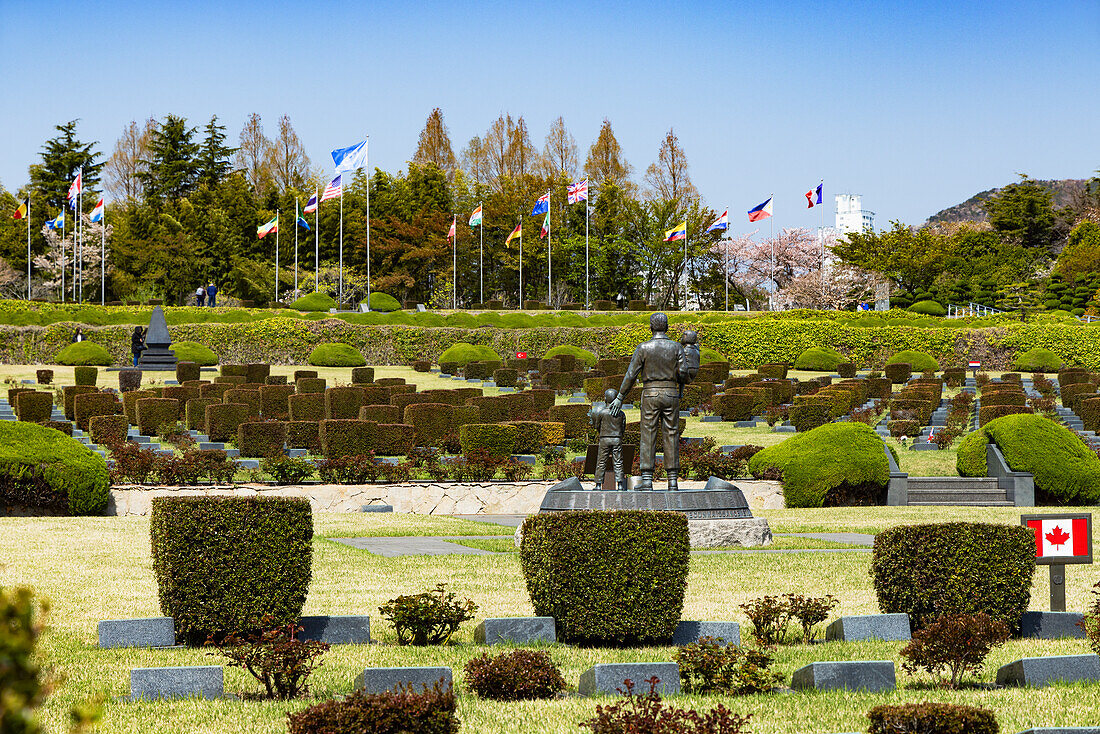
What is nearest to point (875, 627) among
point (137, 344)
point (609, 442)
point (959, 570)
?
→ point (959, 570)

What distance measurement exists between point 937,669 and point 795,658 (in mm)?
1068

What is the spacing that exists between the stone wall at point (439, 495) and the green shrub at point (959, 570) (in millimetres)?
10818

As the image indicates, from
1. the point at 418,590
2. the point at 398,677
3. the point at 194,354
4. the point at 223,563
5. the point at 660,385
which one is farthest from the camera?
the point at 194,354

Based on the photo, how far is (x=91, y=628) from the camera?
28.2 ft

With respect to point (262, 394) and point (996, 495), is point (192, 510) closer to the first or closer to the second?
point (996, 495)

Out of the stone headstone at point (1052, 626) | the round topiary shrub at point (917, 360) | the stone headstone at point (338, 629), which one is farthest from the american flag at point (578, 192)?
the stone headstone at point (338, 629)

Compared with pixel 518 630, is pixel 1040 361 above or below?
above

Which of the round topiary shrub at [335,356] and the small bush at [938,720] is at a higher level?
the round topiary shrub at [335,356]

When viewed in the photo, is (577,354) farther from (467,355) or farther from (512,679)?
(512,679)

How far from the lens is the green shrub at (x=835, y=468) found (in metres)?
20.8

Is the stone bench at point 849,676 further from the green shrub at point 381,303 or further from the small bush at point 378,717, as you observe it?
the green shrub at point 381,303


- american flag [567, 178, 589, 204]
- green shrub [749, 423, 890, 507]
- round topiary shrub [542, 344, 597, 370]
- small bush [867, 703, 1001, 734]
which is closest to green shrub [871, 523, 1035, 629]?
small bush [867, 703, 1001, 734]

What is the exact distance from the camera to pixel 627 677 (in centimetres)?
668

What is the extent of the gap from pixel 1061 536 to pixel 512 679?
490 centimetres
